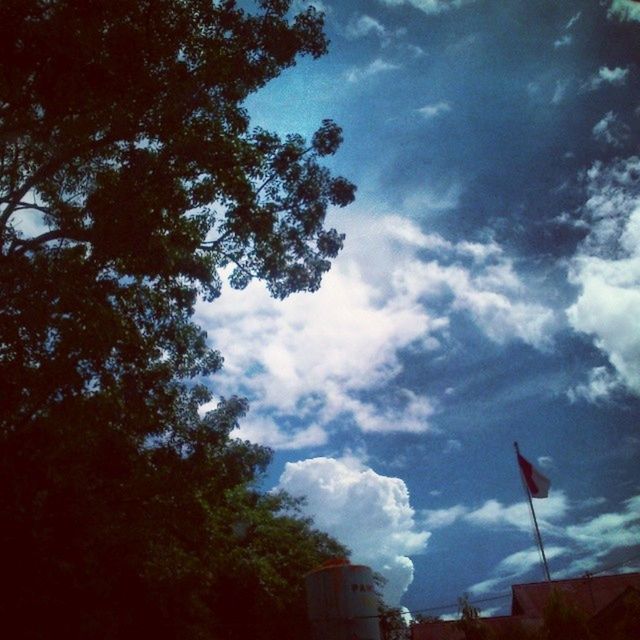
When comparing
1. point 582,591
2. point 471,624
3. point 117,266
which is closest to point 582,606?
point 471,624

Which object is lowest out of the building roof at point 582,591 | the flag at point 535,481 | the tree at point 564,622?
the building roof at point 582,591

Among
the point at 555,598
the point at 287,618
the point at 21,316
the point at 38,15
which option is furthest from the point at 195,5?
the point at 287,618

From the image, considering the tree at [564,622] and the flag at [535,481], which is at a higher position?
the flag at [535,481]

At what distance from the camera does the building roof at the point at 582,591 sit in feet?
82.6

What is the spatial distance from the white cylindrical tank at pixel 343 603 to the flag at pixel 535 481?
6.58 meters

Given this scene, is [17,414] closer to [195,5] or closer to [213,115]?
[213,115]

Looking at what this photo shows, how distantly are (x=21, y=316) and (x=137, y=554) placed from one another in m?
6.60

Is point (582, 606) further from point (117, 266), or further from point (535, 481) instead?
point (117, 266)

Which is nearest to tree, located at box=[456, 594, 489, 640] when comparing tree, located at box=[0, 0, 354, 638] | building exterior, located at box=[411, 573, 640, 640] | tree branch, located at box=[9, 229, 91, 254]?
building exterior, located at box=[411, 573, 640, 640]

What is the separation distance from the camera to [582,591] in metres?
26.9

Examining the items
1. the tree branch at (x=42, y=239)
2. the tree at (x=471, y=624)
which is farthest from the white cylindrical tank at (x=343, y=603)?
the tree branch at (x=42, y=239)

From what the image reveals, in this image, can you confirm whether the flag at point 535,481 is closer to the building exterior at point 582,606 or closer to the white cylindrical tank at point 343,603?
the building exterior at point 582,606

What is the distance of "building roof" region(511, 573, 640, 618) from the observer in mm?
25188

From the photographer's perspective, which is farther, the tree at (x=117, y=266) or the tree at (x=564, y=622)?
the tree at (x=564, y=622)
